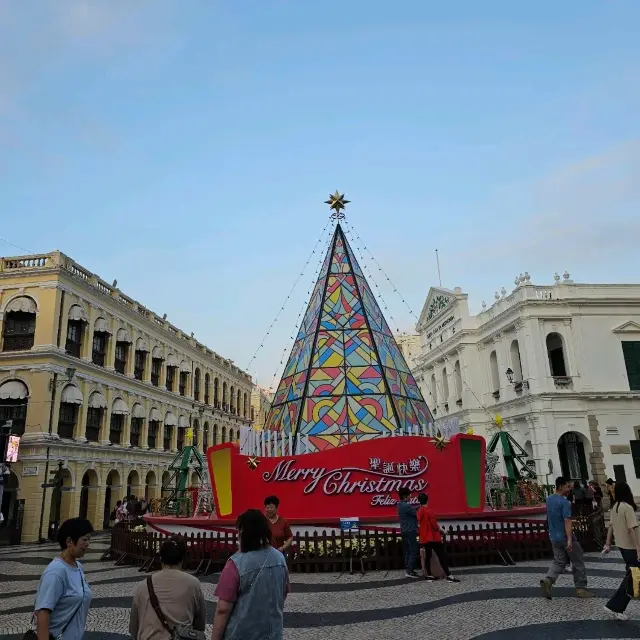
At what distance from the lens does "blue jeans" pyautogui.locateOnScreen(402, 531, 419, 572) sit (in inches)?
394

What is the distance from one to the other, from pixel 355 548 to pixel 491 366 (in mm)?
26323

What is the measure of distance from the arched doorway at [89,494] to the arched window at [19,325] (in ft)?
24.1

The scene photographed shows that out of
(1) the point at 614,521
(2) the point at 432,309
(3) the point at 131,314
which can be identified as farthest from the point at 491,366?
(1) the point at 614,521

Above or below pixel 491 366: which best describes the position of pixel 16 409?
below

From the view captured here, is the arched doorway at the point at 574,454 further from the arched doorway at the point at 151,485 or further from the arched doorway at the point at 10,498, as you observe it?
the arched doorway at the point at 10,498

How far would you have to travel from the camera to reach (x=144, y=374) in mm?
34656

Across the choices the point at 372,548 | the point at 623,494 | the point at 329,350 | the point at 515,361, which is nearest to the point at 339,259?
the point at 329,350

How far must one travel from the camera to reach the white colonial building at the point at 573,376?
2838cm

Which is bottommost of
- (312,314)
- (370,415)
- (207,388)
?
(370,415)

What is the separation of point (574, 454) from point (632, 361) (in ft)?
19.0

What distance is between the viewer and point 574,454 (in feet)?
96.9

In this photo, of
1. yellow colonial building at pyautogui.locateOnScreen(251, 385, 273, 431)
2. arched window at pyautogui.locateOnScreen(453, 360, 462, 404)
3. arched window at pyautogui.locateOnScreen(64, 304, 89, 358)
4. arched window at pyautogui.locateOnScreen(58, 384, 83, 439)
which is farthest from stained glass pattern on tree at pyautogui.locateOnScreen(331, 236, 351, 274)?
yellow colonial building at pyautogui.locateOnScreen(251, 385, 273, 431)

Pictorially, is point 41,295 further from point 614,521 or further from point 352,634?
point 614,521

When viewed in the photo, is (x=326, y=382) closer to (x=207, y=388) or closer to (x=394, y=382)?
(x=394, y=382)
